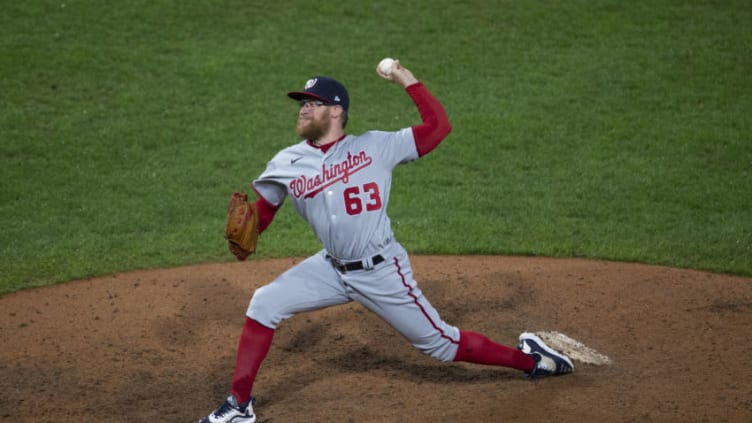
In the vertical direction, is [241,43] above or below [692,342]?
above

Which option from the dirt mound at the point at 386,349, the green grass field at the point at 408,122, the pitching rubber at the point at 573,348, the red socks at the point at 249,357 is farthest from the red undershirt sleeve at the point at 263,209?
the green grass field at the point at 408,122

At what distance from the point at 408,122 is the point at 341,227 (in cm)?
526

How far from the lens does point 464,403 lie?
17.7 feet

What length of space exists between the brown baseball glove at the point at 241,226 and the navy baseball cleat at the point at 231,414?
0.78 meters

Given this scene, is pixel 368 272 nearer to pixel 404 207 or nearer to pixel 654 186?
pixel 404 207

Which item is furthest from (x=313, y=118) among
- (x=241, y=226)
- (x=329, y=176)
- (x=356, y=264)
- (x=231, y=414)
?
(x=231, y=414)

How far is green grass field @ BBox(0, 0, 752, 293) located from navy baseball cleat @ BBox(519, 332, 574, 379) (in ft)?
7.03

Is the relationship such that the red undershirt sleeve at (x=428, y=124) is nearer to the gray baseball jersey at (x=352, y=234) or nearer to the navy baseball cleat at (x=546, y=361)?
the gray baseball jersey at (x=352, y=234)

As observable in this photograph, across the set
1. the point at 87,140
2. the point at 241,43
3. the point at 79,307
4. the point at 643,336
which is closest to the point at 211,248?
the point at 79,307

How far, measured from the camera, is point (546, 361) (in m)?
5.66

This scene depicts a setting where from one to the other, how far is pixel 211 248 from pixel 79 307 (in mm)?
1399

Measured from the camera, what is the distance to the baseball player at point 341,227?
5.21m

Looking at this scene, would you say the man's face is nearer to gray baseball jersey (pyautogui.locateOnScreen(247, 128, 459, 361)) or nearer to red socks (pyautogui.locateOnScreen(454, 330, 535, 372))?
gray baseball jersey (pyautogui.locateOnScreen(247, 128, 459, 361))

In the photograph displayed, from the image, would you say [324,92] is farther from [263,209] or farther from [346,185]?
[263,209]
